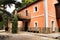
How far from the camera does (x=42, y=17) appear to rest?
25453 mm

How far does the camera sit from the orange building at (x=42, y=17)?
2503 cm

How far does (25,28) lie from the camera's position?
31.3 metres

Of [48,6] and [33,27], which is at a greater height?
[48,6]

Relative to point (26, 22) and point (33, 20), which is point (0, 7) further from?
point (26, 22)

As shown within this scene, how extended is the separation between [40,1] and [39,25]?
425 cm

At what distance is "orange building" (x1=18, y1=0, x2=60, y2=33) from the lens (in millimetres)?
25031

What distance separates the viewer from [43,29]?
2516cm

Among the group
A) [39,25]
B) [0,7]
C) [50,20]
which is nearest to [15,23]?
[39,25]

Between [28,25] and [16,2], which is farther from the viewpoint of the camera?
[28,25]

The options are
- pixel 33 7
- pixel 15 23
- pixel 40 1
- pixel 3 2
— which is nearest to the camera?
pixel 3 2

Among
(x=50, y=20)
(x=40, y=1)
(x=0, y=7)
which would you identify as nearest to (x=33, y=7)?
(x=40, y=1)

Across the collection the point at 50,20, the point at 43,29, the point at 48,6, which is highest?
the point at 48,6

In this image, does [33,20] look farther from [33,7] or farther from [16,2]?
[16,2]

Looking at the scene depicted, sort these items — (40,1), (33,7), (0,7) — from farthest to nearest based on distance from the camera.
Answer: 1. (33,7)
2. (40,1)
3. (0,7)
